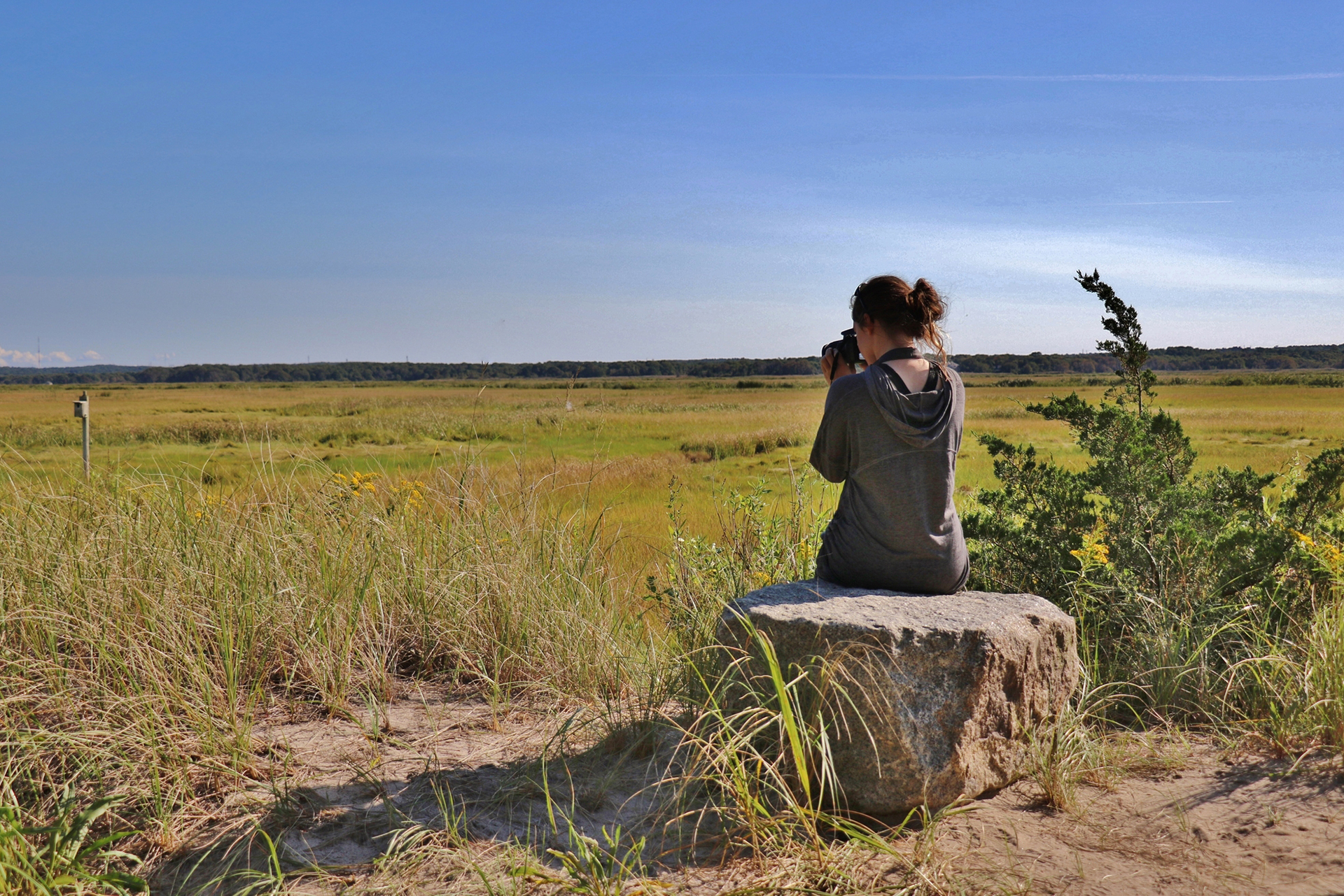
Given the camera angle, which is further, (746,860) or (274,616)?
(274,616)

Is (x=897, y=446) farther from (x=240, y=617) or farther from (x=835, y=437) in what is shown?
(x=240, y=617)

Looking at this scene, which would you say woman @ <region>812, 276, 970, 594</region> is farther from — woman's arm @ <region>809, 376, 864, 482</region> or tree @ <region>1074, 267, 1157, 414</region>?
tree @ <region>1074, 267, 1157, 414</region>

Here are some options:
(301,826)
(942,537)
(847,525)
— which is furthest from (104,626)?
(942,537)

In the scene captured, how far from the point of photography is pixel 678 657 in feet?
13.8

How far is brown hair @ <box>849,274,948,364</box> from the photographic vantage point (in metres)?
3.52

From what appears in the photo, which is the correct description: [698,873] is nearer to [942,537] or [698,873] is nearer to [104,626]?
[942,537]

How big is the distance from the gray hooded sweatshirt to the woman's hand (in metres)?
0.34

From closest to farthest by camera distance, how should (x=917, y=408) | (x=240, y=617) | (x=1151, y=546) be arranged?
(x=917, y=408) < (x=240, y=617) < (x=1151, y=546)

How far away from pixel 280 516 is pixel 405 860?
318 centimetres

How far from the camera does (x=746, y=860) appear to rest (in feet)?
9.38

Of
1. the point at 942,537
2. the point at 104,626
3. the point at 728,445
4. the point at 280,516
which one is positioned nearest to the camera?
the point at 942,537

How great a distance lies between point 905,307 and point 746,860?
2221 mm

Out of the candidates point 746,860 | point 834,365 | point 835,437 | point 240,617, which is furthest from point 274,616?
point 834,365

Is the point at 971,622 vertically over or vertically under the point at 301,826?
over
